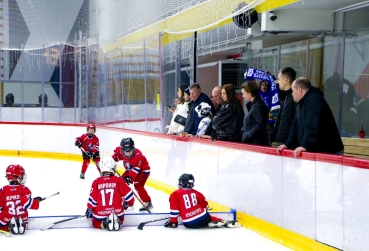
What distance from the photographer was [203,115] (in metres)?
8.31

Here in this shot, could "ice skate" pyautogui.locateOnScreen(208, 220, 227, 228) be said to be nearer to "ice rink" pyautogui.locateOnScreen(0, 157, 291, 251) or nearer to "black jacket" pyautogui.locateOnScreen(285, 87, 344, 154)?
"ice rink" pyautogui.locateOnScreen(0, 157, 291, 251)

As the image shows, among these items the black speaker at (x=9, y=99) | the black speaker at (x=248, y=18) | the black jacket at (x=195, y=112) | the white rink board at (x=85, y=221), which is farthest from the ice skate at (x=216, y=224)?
the black speaker at (x=9, y=99)

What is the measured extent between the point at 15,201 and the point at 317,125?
2.80 meters

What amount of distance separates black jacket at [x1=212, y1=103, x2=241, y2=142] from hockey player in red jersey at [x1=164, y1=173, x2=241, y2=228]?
1.13 metres

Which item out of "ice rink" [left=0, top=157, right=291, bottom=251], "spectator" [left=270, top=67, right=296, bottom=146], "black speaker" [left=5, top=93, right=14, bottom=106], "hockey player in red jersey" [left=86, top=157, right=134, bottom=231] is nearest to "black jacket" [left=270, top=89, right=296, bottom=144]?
"spectator" [left=270, top=67, right=296, bottom=146]

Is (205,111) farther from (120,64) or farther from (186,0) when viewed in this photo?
(120,64)

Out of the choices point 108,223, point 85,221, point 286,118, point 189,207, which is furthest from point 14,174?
point 286,118

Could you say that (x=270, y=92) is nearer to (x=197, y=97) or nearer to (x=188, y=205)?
(x=197, y=97)

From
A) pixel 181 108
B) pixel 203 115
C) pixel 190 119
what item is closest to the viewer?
pixel 203 115

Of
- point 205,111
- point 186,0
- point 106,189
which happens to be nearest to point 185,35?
point 186,0

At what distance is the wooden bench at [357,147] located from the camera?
792 centimetres

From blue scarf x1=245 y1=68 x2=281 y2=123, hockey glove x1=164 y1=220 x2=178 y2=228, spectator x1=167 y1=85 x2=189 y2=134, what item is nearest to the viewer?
hockey glove x1=164 y1=220 x2=178 y2=228

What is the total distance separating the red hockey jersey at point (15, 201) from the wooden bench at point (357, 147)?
12.7 ft

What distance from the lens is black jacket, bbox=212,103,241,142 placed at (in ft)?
24.3
